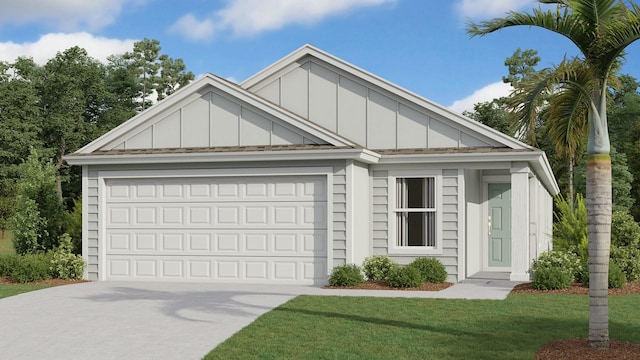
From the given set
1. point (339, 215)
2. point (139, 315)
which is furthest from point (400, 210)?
point (139, 315)

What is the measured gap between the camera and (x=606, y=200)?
360 inches

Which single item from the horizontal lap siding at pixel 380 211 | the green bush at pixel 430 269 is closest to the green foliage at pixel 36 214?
the horizontal lap siding at pixel 380 211

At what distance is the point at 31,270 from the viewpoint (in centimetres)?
1764

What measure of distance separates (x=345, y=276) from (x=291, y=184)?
246cm

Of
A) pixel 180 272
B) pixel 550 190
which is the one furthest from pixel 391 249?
pixel 550 190

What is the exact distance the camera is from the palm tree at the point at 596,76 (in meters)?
9.16

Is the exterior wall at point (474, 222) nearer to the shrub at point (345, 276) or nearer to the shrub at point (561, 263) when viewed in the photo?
the shrub at point (561, 263)

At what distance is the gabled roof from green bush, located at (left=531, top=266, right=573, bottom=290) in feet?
15.8

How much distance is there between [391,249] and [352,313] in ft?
17.8

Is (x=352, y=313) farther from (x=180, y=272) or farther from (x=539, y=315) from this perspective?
(x=180, y=272)

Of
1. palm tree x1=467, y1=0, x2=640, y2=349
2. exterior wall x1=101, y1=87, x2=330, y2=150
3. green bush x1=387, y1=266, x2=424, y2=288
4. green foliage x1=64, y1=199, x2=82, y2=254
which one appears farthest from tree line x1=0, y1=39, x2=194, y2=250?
palm tree x1=467, y1=0, x2=640, y2=349

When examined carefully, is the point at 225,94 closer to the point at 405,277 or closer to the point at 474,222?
the point at 405,277

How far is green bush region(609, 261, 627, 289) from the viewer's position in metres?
15.6

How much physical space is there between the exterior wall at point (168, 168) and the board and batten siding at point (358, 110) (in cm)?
203
